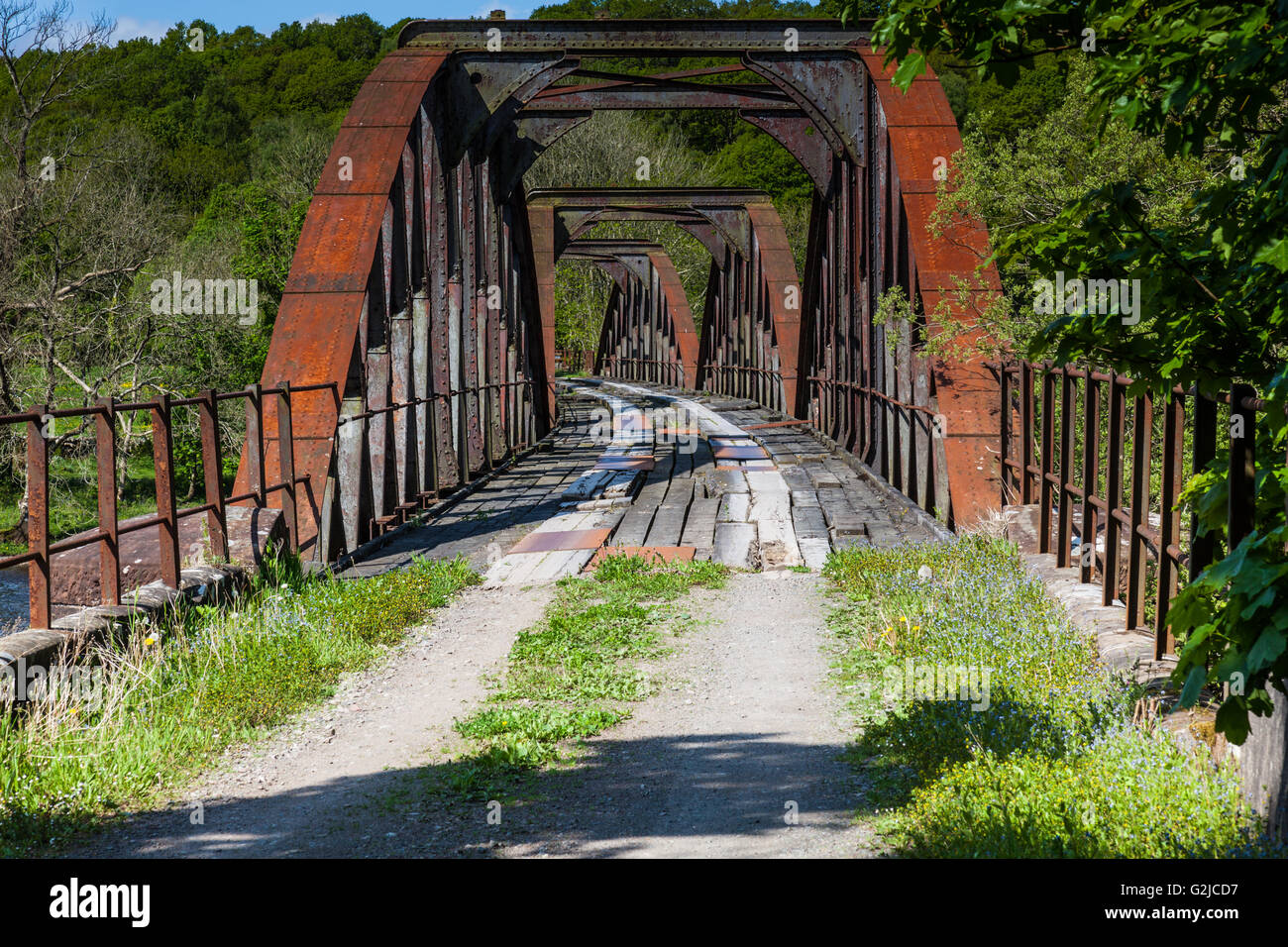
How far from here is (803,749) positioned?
16.5 feet

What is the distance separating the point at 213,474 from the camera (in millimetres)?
7391

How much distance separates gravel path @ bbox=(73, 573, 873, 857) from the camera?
408 cm

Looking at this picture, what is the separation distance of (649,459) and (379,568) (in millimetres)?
8045

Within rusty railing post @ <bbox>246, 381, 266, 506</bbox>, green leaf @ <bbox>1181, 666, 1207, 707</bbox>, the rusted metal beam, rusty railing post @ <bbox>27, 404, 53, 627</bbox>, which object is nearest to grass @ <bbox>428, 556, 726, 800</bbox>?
rusty railing post @ <bbox>27, 404, 53, 627</bbox>

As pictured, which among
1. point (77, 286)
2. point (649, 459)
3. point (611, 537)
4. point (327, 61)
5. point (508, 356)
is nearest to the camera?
point (611, 537)

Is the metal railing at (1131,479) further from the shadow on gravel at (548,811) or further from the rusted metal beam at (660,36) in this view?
the rusted metal beam at (660,36)

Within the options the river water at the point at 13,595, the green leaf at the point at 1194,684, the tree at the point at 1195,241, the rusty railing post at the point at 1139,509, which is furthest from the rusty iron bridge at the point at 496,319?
the river water at the point at 13,595

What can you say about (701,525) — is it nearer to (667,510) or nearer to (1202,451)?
(667,510)

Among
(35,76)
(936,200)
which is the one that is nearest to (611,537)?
(936,200)

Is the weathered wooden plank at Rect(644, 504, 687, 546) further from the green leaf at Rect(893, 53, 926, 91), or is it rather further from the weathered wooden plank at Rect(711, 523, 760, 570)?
the green leaf at Rect(893, 53, 926, 91)

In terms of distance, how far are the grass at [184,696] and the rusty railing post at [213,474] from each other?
1.25 ft

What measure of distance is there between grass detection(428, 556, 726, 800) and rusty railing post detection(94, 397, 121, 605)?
1.99m

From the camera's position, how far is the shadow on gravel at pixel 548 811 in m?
4.06
